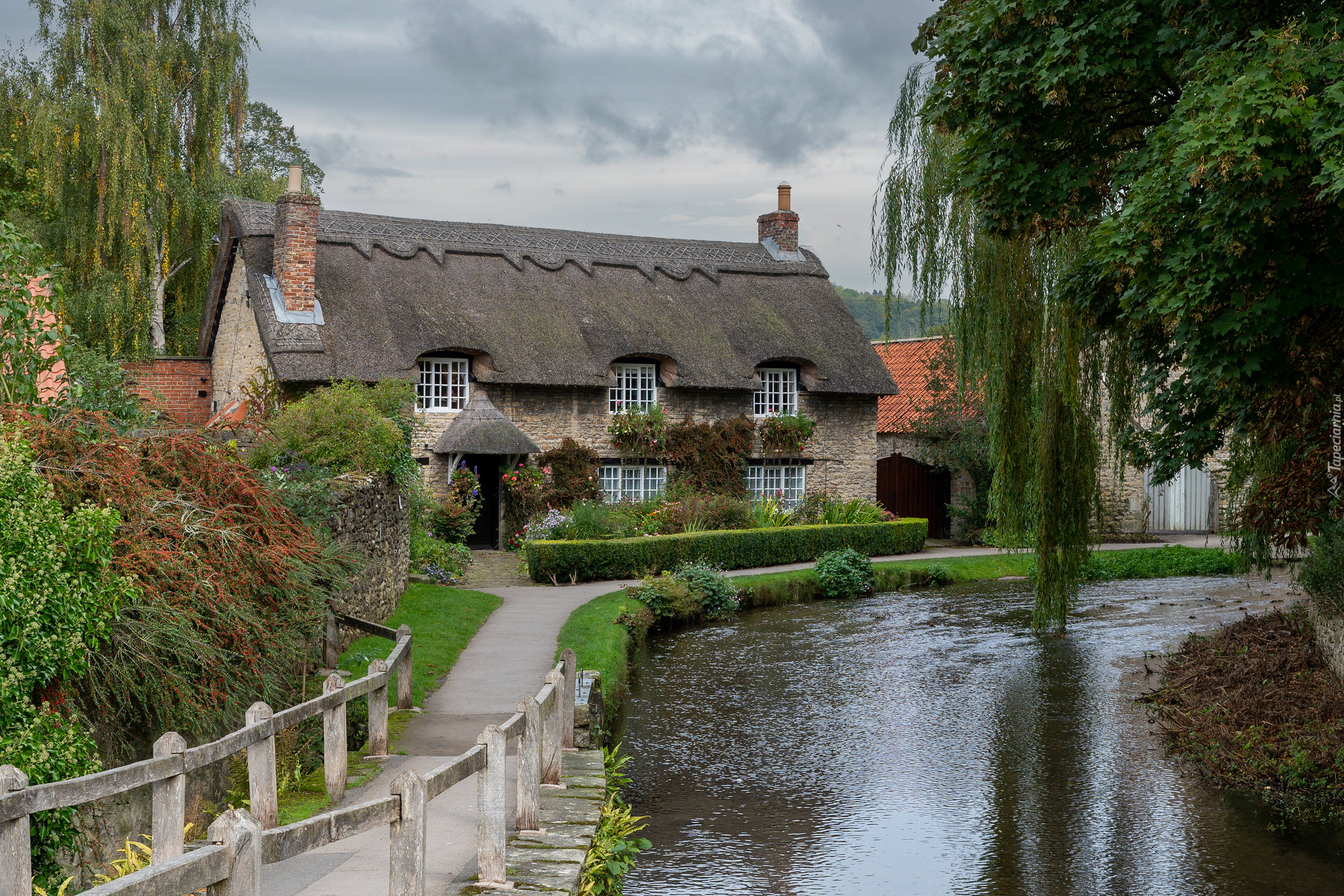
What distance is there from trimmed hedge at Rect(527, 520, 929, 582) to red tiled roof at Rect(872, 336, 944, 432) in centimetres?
410

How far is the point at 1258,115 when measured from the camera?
639 centimetres

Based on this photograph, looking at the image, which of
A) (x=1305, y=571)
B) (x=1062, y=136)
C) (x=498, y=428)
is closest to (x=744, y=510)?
(x=498, y=428)

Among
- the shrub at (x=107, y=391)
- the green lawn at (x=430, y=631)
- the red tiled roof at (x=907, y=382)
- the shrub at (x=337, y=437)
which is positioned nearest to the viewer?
the shrub at (x=107, y=391)

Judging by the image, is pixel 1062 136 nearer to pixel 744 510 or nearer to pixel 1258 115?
pixel 1258 115

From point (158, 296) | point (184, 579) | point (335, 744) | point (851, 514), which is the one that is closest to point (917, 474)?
point (851, 514)

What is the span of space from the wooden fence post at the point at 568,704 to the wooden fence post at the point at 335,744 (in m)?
1.64

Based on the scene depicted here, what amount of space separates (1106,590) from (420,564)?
12622 mm

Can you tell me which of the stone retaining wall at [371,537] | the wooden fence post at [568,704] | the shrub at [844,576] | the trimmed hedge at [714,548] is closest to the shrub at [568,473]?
the trimmed hedge at [714,548]

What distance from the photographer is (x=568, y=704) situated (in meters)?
8.11

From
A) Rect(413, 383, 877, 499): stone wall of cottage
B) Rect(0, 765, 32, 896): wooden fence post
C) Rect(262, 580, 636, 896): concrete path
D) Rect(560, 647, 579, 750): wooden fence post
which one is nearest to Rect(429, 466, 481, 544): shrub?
Rect(413, 383, 877, 499): stone wall of cottage

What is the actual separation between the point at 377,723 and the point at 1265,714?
7.97 meters

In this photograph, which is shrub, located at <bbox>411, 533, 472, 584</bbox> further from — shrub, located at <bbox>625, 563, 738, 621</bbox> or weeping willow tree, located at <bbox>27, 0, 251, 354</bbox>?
weeping willow tree, located at <bbox>27, 0, 251, 354</bbox>

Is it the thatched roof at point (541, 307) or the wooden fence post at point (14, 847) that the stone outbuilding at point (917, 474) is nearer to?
the thatched roof at point (541, 307)

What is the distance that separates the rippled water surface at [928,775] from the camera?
755 centimetres
